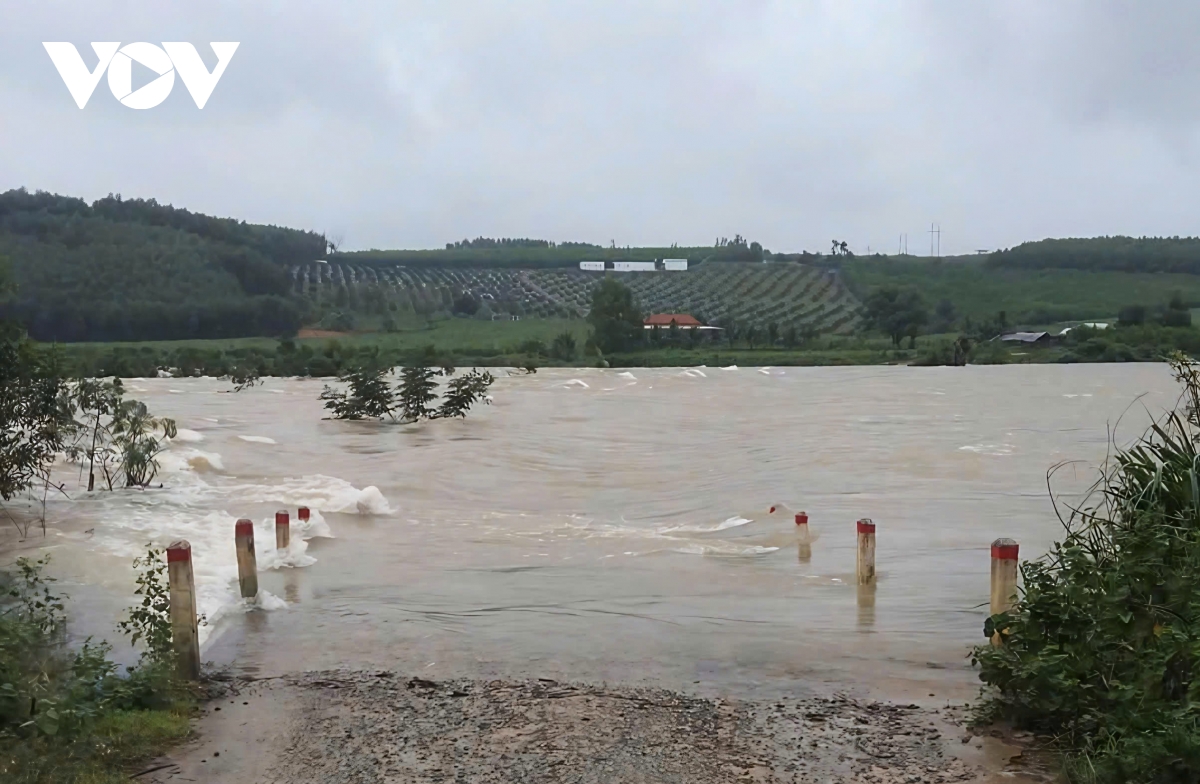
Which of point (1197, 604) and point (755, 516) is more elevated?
point (1197, 604)

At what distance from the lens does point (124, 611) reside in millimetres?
10914

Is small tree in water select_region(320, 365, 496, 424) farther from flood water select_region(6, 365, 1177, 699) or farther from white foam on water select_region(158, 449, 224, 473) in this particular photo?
white foam on water select_region(158, 449, 224, 473)

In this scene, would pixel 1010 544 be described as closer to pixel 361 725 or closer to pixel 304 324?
pixel 361 725

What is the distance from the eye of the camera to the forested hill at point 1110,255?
11056 cm

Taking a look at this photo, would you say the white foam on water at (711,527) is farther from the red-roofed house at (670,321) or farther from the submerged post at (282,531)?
the red-roofed house at (670,321)

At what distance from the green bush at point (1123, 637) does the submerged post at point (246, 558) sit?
22.1ft

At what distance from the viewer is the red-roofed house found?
9525cm

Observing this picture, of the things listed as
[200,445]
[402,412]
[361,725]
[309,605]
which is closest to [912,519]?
[309,605]

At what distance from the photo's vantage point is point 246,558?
10875 millimetres

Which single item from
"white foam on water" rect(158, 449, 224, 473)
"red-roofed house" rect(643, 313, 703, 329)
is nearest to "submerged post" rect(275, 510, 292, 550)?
"white foam on water" rect(158, 449, 224, 473)

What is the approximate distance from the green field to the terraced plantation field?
5.82 metres

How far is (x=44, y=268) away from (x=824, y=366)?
47463 mm

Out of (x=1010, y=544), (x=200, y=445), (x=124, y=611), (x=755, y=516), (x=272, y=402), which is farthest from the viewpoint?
(x=272, y=402)

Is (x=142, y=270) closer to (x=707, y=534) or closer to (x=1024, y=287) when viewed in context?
(x=707, y=534)
